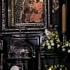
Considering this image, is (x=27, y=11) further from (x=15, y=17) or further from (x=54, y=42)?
(x=54, y=42)

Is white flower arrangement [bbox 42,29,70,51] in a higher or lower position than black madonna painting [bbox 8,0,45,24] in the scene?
lower

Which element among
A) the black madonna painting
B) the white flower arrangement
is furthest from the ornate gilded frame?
the white flower arrangement

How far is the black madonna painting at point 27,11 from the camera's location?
741cm

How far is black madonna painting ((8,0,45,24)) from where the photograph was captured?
741 cm

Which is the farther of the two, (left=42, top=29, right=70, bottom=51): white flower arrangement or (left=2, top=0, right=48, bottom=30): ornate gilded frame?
(left=2, top=0, right=48, bottom=30): ornate gilded frame

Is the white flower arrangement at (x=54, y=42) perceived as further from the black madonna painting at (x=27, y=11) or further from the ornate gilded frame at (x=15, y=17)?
the black madonna painting at (x=27, y=11)

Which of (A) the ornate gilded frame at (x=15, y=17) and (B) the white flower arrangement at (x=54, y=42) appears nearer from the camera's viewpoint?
(B) the white flower arrangement at (x=54, y=42)

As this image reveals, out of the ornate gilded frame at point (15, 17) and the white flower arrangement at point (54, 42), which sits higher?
the ornate gilded frame at point (15, 17)

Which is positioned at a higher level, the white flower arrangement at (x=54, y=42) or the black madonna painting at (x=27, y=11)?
the black madonna painting at (x=27, y=11)

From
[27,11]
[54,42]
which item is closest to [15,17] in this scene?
[27,11]

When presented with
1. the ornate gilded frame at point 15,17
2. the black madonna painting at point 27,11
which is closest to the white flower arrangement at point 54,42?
the ornate gilded frame at point 15,17

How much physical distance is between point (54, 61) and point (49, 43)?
17.1 inches

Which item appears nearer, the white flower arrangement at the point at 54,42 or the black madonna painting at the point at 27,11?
the white flower arrangement at the point at 54,42

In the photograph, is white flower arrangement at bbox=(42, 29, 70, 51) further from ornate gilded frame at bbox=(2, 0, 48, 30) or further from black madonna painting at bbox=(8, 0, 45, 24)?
black madonna painting at bbox=(8, 0, 45, 24)
